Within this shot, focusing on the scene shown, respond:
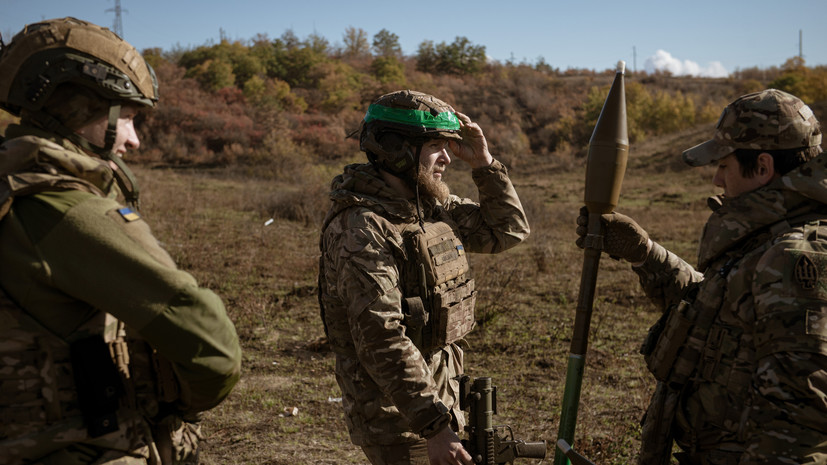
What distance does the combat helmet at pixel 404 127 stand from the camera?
3.00m

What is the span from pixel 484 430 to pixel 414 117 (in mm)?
1396

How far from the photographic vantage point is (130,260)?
5.80ft

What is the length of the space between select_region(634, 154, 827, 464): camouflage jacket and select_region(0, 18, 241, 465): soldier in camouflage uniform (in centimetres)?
169

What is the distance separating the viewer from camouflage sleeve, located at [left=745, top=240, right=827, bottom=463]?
6.90ft

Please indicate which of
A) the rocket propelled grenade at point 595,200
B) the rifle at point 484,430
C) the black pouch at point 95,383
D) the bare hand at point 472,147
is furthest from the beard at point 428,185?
the black pouch at point 95,383

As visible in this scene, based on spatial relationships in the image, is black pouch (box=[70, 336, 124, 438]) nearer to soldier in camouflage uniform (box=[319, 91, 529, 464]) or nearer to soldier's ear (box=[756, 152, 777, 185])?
soldier in camouflage uniform (box=[319, 91, 529, 464])

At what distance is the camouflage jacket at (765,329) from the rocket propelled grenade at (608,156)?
1.73 feet

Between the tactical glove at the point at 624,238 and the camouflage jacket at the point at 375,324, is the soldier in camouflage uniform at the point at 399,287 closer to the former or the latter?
the camouflage jacket at the point at 375,324

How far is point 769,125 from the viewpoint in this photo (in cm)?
247

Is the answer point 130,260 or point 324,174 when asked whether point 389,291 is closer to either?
point 130,260

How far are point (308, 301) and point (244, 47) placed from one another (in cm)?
4063

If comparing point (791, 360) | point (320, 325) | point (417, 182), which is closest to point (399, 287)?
point (417, 182)

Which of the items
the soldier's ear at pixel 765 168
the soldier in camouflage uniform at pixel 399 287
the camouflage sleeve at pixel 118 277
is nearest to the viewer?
the camouflage sleeve at pixel 118 277

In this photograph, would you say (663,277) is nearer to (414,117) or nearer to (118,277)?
(414,117)
